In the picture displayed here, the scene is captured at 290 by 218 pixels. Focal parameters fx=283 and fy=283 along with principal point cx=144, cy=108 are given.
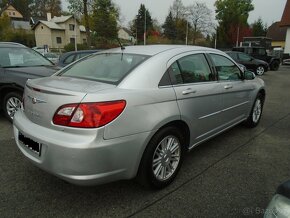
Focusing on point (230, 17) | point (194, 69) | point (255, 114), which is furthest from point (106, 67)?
point (230, 17)

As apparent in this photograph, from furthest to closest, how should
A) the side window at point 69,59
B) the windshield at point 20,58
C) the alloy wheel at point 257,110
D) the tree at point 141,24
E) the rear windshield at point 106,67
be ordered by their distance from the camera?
the tree at point 141,24
the side window at point 69,59
the windshield at point 20,58
the alloy wheel at point 257,110
the rear windshield at point 106,67

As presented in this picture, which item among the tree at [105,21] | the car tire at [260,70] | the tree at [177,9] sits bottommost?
the car tire at [260,70]

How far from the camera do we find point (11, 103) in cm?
538

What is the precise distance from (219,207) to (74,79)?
203 cm

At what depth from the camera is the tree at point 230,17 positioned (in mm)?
47062

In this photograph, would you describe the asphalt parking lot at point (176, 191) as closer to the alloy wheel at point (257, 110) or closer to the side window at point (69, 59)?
the alloy wheel at point (257, 110)

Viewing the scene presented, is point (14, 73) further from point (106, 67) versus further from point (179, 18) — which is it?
point (179, 18)

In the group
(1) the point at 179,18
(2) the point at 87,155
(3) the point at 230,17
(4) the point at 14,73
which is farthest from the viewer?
(1) the point at 179,18

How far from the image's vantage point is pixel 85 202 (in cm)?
289

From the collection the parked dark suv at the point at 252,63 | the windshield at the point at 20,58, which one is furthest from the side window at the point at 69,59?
the parked dark suv at the point at 252,63

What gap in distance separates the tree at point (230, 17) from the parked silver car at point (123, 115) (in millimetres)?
45924

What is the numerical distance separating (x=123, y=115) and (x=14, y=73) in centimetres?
361

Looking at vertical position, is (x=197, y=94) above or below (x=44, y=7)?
below

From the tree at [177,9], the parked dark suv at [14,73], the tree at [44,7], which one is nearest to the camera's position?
the parked dark suv at [14,73]
